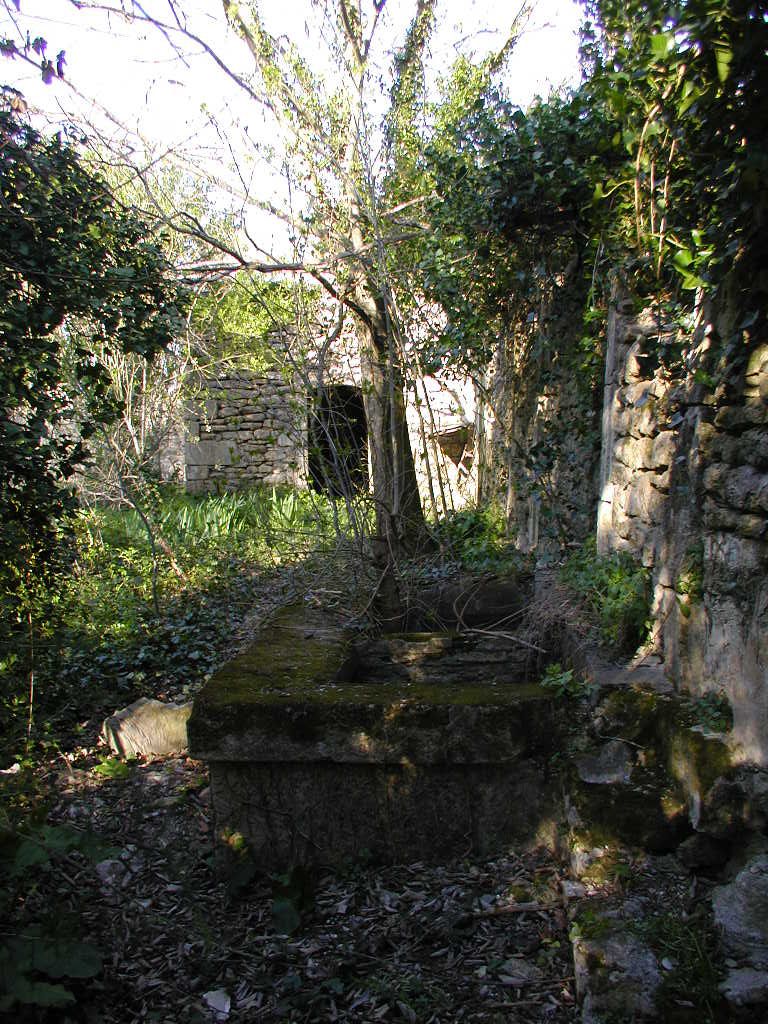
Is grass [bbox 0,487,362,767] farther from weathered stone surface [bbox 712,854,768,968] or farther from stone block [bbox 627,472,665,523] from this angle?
weathered stone surface [bbox 712,854,768,968]

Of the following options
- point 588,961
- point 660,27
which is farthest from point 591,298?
point 588,961

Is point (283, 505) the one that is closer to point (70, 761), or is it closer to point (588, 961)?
point (70, 761)

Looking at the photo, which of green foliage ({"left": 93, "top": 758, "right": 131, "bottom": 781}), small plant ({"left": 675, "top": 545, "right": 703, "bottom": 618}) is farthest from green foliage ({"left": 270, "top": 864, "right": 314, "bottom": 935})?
small plant ({"left": 675, "top": 545, "right": 703, "bottom": 618})

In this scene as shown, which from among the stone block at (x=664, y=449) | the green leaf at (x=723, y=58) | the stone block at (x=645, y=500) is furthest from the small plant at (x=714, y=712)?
the green leaf at (x=723, y=58)

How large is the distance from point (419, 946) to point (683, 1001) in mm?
901

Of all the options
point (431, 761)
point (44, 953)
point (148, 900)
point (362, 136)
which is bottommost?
point (148, 900)

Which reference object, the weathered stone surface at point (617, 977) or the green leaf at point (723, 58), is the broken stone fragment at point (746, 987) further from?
the green leaf at point (723, 58)

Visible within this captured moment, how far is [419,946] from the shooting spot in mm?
2432

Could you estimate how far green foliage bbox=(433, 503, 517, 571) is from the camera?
523 centimetres

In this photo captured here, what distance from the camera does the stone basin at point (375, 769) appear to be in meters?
2.73

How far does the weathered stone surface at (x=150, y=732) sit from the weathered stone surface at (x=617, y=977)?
255 centimetres

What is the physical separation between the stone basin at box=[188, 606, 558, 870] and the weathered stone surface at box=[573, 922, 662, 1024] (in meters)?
0.75

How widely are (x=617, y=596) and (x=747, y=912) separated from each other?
5.00 ft

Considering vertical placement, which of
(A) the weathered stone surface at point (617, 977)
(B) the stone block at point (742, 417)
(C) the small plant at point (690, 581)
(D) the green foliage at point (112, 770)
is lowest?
(D) the green foliage at point (112, 770)
